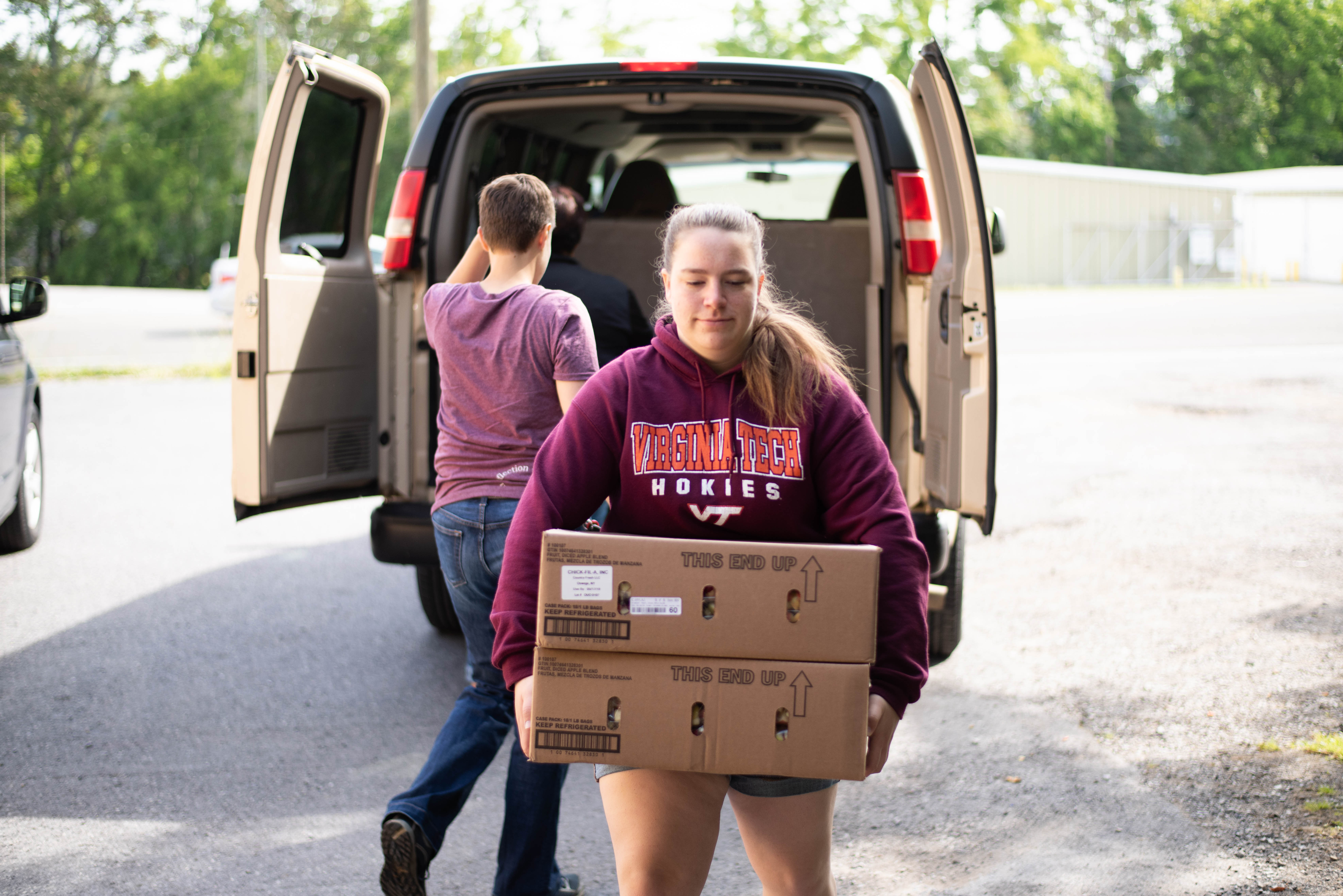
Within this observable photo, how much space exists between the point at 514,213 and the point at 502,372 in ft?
1.27

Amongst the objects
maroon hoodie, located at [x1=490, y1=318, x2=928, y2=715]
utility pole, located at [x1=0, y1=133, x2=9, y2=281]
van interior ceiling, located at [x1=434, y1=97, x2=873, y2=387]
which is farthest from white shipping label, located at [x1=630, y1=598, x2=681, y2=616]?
utility pole, located at [x1=0, y1=133, x2=9, y2=281]

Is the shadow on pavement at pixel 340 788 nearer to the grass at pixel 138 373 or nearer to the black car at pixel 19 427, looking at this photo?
the black car at pixel 19 427

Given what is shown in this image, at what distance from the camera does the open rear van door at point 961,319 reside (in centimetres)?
357

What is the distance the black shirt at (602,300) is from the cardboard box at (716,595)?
1703 millimetres

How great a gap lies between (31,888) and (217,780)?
75 centimetres

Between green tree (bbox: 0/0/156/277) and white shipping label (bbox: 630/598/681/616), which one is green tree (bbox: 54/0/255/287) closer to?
green tree (bbox: 0/0/156/277)

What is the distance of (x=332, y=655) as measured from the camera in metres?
4.97

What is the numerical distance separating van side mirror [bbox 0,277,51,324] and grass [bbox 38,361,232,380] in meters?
8.55

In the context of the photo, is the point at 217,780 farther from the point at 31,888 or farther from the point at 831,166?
the point at 831,166

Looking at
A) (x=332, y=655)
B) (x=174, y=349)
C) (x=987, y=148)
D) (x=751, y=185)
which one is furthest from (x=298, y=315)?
(x=987, y=148)

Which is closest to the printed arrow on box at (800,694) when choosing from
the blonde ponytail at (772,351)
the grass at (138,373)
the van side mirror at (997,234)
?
the blonde ponytail at (772,351)

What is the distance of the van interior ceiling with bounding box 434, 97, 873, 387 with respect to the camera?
4254 mm

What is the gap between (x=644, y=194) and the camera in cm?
594

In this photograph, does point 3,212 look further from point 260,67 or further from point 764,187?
point 260,67
